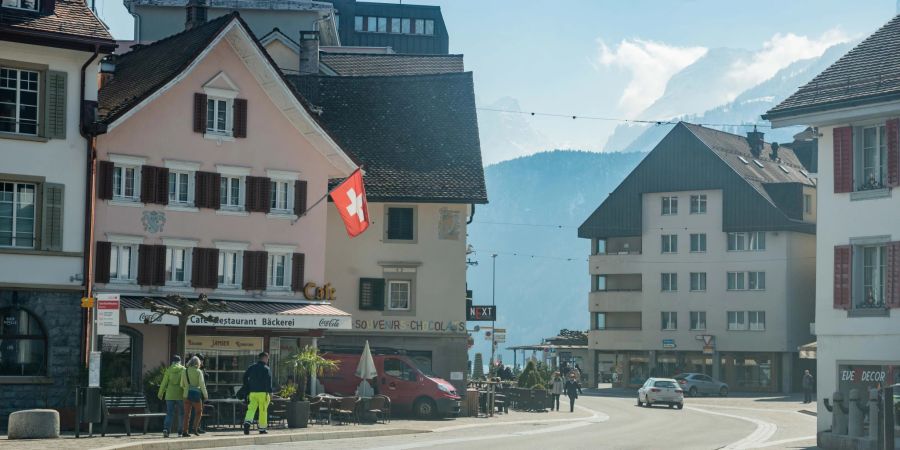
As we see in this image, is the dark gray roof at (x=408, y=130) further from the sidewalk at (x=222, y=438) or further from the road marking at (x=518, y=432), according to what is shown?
the sidewalk at (x=222, y=438)

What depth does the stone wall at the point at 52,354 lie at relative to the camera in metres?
36.4

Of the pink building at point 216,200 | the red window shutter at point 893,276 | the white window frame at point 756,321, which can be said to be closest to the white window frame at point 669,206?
the white window frame at point 756,321

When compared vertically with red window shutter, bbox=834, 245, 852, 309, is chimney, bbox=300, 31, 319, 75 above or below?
above

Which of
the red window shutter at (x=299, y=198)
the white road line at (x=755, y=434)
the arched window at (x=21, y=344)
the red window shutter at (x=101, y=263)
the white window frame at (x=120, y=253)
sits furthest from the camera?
the red window shutter at (x=299, y=198)

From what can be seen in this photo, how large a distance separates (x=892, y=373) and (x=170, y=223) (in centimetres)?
2114

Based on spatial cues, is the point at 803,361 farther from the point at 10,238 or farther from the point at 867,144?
the point at 10,238

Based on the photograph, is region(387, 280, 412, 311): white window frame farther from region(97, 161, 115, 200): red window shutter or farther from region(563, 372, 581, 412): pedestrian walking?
region(97, 161, 115, 200): red window shutter

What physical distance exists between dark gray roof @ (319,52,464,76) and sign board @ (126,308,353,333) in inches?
864

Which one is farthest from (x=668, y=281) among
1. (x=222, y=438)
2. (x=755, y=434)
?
(x=222, y=438)

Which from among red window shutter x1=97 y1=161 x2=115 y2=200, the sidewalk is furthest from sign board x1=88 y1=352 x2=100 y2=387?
red window shutter x1=97 y1=161 x2=115 y2=200

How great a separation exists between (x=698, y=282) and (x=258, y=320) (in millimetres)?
58714

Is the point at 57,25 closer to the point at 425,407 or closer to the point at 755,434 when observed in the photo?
the point at 425,407

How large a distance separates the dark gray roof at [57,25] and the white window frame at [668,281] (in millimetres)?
63882

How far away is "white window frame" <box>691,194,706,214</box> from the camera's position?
96438 millimetres
